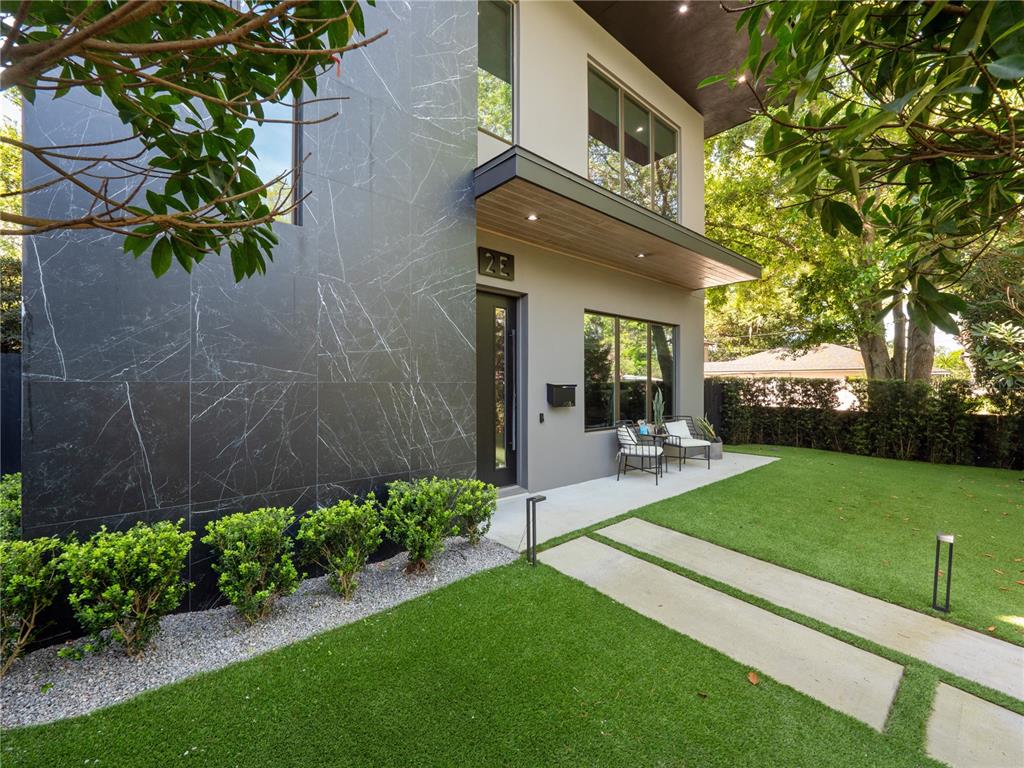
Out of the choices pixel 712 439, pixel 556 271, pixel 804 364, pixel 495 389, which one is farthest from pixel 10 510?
pixel 804 364

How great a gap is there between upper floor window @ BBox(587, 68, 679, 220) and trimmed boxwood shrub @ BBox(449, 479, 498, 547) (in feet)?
16.7

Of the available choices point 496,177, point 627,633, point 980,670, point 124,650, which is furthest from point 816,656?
point 496,177

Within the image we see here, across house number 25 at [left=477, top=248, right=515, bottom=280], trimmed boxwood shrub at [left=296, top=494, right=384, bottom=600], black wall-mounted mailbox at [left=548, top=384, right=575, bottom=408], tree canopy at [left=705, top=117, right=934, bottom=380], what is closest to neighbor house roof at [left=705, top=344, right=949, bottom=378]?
tree canopy at [left=705, top=117, right=934, bottom=380]

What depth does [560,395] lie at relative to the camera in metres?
6.23

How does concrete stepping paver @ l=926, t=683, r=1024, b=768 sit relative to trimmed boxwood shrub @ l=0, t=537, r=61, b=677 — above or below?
below

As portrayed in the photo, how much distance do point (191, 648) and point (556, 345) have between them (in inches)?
199

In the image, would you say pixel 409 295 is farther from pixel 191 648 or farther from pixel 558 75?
pixel 558 75

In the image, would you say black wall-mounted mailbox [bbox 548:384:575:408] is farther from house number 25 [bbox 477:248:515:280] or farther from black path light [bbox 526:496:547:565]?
black path light [bbox 526:496:547:565]

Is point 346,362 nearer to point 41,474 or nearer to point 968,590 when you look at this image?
point 41,474

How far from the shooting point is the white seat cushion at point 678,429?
27.1 ft

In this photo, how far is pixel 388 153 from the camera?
409 centimetres

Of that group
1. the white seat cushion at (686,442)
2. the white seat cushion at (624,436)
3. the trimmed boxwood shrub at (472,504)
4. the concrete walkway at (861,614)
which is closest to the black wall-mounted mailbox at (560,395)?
the white seat cushion at (624,436)

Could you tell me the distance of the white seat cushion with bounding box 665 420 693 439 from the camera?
8.27m

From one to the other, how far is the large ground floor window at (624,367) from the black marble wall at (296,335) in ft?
9.58
